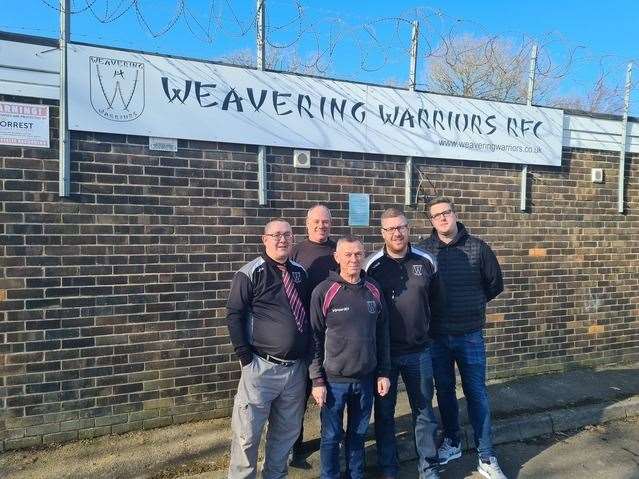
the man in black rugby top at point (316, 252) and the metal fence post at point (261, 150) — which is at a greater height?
the metal fence post at point (261, 150)

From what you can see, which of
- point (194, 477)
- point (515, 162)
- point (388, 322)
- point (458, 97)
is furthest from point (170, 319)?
point (515, 162)

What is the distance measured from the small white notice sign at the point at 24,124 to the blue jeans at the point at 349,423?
2929 mm

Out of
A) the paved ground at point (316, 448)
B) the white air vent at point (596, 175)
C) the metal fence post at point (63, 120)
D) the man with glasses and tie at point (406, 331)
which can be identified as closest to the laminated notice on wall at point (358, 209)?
the man with glasses and tie at point (406, 331)

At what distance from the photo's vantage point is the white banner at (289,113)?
4125 millimetres

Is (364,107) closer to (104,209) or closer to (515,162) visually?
(515,162)

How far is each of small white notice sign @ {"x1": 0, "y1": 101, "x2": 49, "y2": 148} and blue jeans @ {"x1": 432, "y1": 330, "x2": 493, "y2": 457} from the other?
3.45m

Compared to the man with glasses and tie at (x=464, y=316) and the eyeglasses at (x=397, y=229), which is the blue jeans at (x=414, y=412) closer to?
the man with glasses and tie at (x=464, y=316)

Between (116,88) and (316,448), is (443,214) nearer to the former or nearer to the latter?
(316,448)

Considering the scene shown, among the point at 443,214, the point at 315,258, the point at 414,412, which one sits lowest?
the point at 414,412

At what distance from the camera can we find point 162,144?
171 inches

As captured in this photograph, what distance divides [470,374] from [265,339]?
1.66 m

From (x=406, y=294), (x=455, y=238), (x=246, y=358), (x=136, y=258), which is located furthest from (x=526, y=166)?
(x=136, y=258)

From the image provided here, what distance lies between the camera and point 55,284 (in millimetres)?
4035

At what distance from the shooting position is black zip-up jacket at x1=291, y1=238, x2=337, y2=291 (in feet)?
11.7
